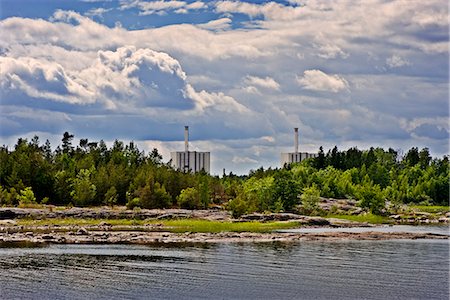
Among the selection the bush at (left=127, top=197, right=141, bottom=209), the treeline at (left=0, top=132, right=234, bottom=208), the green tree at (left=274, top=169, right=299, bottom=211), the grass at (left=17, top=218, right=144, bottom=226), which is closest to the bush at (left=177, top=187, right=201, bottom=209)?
the treeline at (left=0, top=132, right=234, bottom=208)

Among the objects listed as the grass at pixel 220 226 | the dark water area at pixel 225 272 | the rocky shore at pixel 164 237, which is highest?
the grass at pixel 220 226

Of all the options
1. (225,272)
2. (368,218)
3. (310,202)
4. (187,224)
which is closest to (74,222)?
(187,224)

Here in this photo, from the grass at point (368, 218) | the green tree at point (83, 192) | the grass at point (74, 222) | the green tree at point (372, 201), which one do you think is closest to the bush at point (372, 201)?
the green tree at point (372, 201)

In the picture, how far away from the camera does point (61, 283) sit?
66.9 metres

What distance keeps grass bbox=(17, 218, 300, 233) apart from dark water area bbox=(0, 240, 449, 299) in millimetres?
25745

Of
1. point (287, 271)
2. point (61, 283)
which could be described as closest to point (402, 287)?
point (287, 271)

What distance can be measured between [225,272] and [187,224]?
205 ft

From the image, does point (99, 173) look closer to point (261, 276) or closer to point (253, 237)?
point (253, 237)

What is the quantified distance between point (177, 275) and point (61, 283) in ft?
38.7

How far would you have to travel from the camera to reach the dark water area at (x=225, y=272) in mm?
62812

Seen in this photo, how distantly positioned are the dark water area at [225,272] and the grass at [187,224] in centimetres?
2575

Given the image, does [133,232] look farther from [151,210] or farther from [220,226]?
[151,210]

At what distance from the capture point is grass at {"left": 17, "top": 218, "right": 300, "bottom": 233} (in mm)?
128837

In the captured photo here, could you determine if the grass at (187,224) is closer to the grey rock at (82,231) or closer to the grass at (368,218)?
the grey rock at (82,231)
